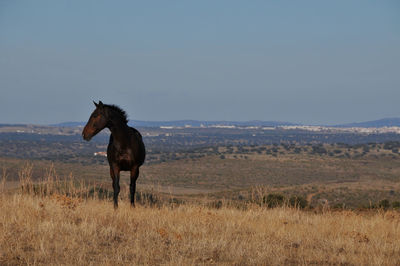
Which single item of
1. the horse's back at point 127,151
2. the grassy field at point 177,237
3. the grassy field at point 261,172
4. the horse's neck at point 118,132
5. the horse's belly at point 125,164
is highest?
the horse's neck at point 118,132

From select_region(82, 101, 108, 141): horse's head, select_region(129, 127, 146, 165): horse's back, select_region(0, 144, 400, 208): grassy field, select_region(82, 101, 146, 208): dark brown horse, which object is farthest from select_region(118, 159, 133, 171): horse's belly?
select_region(0, 144, 400, 208): grassy field

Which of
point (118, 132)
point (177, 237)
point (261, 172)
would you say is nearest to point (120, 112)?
point (118, 132)

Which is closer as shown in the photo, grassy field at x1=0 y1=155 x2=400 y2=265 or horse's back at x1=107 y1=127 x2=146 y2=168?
grassy field at x1=0 y1=155 x2=400 y2=265

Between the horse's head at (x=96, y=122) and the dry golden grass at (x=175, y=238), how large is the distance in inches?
64.7

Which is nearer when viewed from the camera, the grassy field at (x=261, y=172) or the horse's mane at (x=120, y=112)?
the horse's mane at (x=120, y=112)

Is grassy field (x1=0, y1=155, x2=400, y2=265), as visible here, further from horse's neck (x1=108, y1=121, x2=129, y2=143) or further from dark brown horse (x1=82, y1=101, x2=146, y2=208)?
horse's neck (x1=108, y1=121, x2=129, y2=143)

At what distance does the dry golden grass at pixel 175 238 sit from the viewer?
24.7 ft

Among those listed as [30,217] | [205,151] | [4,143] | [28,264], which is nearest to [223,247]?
[28,264]

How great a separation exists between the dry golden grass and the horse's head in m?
1.64

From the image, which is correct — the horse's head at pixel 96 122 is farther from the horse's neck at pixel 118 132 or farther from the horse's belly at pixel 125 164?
the horse's belly at pixel 125 164

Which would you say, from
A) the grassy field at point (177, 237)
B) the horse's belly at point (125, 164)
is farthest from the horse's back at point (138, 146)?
the grassy field at point (177, 237)

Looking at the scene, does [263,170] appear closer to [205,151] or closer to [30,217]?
[205,151]

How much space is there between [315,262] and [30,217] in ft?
17.0

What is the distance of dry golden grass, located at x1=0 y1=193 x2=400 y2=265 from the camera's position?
24.7ft
